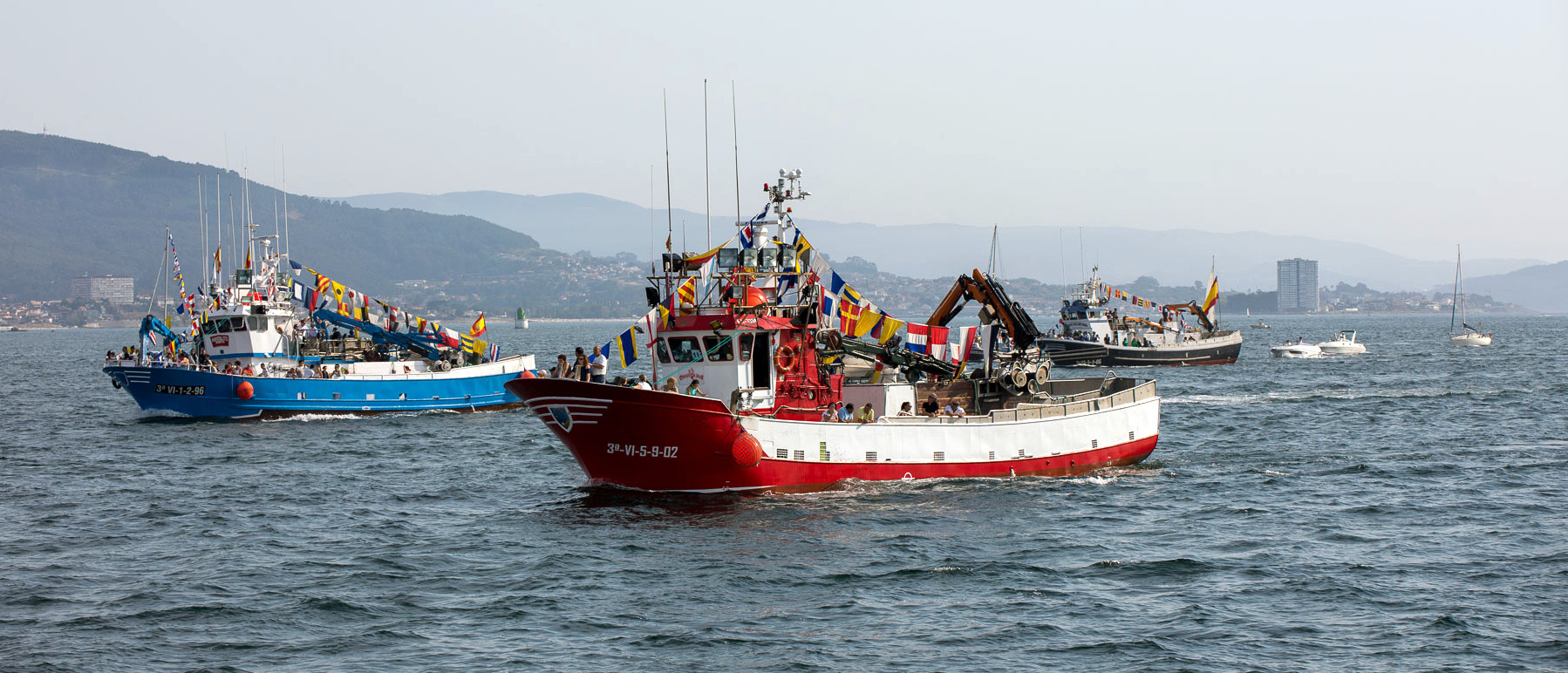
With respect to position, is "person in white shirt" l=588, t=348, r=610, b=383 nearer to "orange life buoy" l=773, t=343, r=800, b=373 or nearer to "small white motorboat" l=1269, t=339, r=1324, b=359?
"orange life buoy" l=773, t=343, r=800, b=373

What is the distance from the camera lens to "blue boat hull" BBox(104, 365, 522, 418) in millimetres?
52688

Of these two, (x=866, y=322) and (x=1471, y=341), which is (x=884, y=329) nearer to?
(x=866, y=322)

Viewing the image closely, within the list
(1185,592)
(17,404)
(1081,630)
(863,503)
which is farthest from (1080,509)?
(17,404)

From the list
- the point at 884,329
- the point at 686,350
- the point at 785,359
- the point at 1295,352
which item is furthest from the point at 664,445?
the point at 1295,352

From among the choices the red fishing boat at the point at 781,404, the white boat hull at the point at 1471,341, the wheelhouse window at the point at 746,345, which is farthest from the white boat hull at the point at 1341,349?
the wheelhouse window at the point at 746,345

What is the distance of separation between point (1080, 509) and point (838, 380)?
6.61 m

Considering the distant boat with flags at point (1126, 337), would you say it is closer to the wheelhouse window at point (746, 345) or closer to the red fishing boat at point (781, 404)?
the red fishing boat at point (781, 404)

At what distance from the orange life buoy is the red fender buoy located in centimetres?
298

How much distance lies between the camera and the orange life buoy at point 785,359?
100ft

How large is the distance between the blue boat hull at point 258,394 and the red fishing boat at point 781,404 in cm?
2463

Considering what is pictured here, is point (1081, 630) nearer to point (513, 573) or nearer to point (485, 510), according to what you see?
point (513, 573)

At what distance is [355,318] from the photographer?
57.6 m

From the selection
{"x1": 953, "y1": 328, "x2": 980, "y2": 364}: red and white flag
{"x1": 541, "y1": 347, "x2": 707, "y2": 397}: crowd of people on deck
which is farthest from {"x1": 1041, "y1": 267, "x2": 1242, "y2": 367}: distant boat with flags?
{"x1": 541, "y1": 347, "x2": 707, "y2": 397}: crowd of people on deck

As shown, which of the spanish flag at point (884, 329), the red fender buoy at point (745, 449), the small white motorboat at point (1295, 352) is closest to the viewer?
the red fender buoy at point (745, 449)
